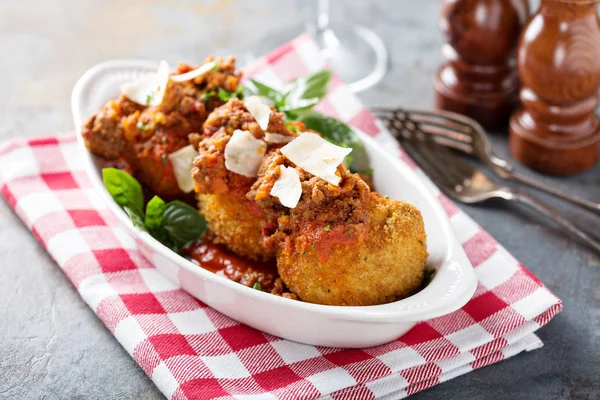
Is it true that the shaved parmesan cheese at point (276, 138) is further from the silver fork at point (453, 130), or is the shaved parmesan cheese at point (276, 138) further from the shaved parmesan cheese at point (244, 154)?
the silver fork at point (453, 130)

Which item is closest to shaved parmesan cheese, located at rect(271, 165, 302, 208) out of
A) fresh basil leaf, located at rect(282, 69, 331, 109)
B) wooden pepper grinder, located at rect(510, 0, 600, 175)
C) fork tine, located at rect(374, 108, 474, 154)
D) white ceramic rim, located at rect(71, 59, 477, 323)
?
white ceramic rim, located at rect(71, 59, 477, 323)

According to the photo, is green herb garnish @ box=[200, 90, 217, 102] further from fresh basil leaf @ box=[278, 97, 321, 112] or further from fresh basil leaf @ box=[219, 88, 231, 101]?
fresh basil leaf @ box=[278, 97, 321, 112]

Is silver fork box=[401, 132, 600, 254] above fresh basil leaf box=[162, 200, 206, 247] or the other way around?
the other way around

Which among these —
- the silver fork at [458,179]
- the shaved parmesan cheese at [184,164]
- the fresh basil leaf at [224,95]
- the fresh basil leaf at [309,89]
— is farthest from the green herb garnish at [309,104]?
the silver fork at [458,179]

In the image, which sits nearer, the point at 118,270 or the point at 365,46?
the point at 118,270

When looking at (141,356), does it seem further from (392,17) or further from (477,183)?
(392,17)

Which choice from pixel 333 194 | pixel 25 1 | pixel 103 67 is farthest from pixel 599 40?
pixel 25 1
